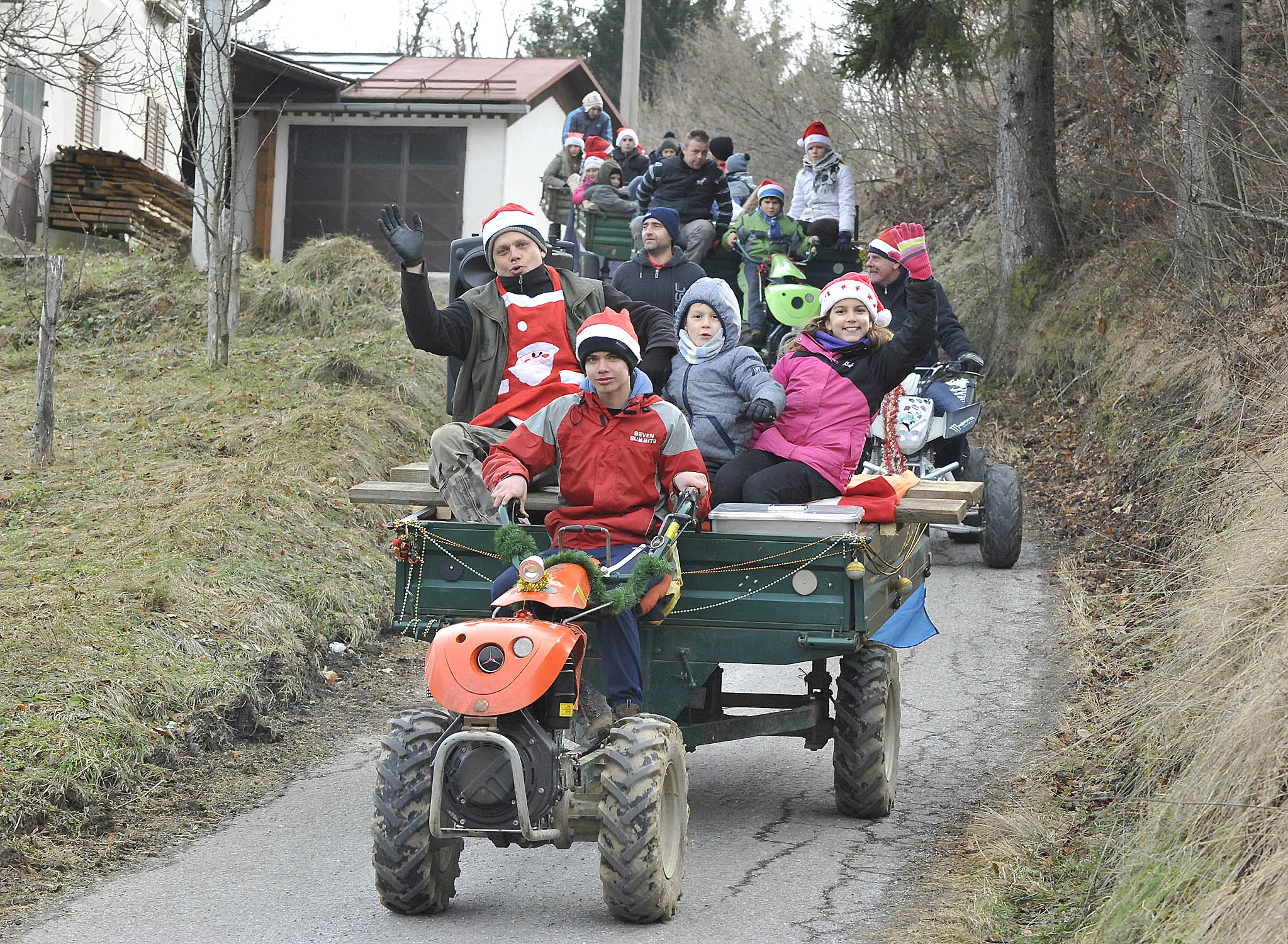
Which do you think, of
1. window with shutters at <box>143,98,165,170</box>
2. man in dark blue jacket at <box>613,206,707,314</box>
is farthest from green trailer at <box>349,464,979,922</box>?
window with shutters at <box>143,98,165,170</box>

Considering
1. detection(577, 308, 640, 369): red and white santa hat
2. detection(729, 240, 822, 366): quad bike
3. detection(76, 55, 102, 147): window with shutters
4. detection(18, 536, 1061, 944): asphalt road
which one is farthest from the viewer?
detection(76, 55, 102, 147): window with shutters

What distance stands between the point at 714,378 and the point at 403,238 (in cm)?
167

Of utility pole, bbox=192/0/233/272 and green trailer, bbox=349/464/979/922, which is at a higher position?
utility pole, bbox=192/0/233/272

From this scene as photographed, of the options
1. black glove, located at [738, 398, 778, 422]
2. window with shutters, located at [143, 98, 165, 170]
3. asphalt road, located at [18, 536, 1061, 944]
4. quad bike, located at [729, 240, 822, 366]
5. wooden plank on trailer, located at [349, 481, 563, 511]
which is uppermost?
window with shutters, located at [143, 98, 165, 170]

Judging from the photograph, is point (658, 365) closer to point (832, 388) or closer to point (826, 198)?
point (832, 388)

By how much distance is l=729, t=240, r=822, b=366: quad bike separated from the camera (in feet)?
42.2

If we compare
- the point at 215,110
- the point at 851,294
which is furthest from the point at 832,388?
the point at 215,110

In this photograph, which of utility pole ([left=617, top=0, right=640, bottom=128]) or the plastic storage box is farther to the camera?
utility pole ([left=617, top=0, right=640, bottom=128])

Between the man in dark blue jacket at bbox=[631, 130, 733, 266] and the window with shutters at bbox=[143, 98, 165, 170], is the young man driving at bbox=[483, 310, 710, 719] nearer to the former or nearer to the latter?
the man in dark blue jacket at bbox=[631, 130, 733, 266]

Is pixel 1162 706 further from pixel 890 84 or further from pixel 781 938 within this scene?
pixel 890 84

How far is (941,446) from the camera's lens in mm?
11023

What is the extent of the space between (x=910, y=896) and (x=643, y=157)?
15.0 meters

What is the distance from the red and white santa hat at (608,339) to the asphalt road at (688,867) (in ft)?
6.45

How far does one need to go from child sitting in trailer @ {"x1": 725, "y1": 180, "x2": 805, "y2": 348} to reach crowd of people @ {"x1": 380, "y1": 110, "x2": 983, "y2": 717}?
5.04 m
